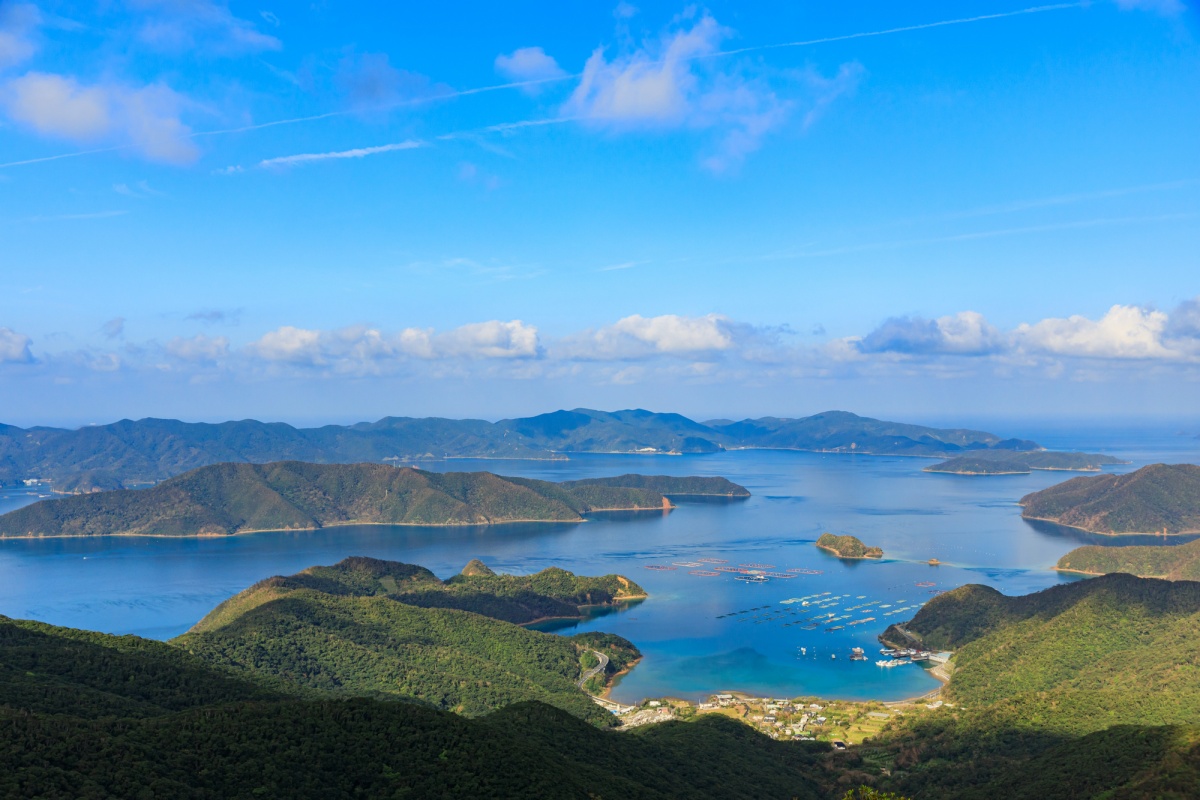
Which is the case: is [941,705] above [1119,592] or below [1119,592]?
below

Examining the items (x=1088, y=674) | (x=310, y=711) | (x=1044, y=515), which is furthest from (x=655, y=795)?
(x=1044, y=515)

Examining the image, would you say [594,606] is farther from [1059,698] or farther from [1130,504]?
[1130,504]

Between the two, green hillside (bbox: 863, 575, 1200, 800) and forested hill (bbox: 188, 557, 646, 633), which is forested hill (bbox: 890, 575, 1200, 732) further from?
forested hill (bbox: 188, 557, 646, 633)

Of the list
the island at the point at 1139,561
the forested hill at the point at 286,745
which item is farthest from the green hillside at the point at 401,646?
the island at the point at 1139,561

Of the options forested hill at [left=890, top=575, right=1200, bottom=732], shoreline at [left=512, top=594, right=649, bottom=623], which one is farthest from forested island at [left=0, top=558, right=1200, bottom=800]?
shoreline at [left=512, top=594, right=649, bottom=623]

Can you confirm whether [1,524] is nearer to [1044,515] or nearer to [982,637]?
[982,637]

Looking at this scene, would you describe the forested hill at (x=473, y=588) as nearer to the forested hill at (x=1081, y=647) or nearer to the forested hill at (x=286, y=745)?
the forested hill at (x=1081, y=647)
